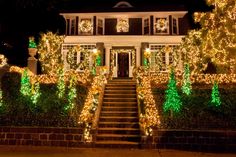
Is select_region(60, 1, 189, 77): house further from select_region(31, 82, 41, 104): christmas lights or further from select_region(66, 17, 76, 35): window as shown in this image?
select_region(31, 82, 41, 104): christmas lights

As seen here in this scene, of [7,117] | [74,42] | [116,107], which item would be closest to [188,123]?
[116,107]

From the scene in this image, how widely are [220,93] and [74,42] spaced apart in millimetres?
15541

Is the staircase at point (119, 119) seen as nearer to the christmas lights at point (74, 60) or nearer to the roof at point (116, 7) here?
the christmas lights at point (74, 60)

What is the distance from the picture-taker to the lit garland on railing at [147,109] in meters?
14.1

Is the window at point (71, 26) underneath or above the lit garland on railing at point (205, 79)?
above

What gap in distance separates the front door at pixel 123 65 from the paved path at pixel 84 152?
55.3ft

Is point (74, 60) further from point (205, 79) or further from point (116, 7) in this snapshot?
point (205, 79)

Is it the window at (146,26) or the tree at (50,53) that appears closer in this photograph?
the tree at (50,53)

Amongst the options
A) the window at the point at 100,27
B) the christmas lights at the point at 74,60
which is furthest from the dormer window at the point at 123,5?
the christmas lights at the point at 74,60

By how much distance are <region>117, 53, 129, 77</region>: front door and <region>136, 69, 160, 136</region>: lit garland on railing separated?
978 centimetres

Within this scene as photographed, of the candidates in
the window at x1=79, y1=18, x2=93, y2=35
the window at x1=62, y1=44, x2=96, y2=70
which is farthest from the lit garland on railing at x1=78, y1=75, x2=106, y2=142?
the window at x1=79, y1=18, x2=93, y2=35

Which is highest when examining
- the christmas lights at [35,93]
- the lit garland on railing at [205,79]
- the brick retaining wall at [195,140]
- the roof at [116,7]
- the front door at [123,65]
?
the roof at [116,7]

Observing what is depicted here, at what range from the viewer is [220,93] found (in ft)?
60.1

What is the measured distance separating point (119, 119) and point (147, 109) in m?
1.45
